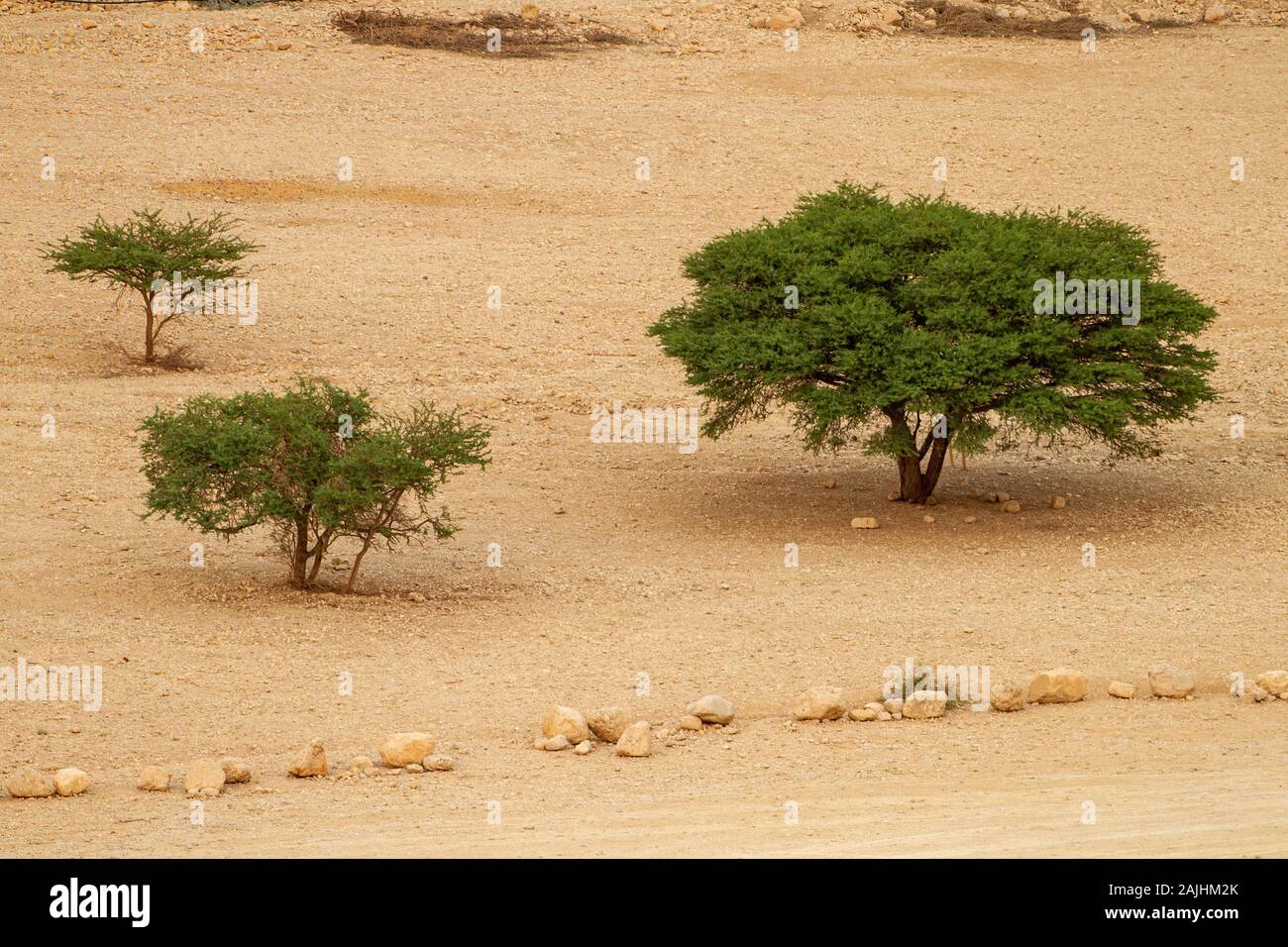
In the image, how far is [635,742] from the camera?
42.9ft

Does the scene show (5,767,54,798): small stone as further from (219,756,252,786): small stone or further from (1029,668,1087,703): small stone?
(1029,668,1087,703): small stone

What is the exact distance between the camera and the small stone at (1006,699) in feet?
46.2

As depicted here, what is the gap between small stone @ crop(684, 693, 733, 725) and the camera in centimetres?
1380

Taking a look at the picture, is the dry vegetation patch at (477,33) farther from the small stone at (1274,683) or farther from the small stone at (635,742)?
the small stone at (635,742)

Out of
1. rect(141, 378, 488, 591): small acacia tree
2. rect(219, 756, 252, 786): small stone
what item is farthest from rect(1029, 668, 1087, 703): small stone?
rect(219, 756, 252, 786): small stone

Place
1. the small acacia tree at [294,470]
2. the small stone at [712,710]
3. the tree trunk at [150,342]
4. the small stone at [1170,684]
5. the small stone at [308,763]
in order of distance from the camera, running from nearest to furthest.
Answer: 1. the small stone at [308,763]
2. the small stone at [712,710]
3. the small stone at [1170,684]
4. the small acacia tree at [294,470]
5. the tree trunk at [150,342]

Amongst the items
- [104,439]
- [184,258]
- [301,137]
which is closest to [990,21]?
[301,137]

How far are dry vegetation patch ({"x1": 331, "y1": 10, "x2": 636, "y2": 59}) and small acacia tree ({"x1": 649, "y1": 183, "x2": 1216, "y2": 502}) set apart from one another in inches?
818

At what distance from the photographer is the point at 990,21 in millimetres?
44344

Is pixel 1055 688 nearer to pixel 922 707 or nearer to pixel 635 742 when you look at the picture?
pixel 922 707

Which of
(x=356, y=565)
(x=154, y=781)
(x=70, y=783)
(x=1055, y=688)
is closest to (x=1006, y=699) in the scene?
(x=1055, y=688)

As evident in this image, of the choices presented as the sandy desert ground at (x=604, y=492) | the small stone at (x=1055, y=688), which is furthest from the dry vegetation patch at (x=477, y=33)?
the small stone at (x=1055, y=688)

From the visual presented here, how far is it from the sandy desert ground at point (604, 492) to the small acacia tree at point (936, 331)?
3.87 ft

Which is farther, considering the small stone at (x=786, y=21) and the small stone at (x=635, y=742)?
the small stone at (x=786, y=21)
